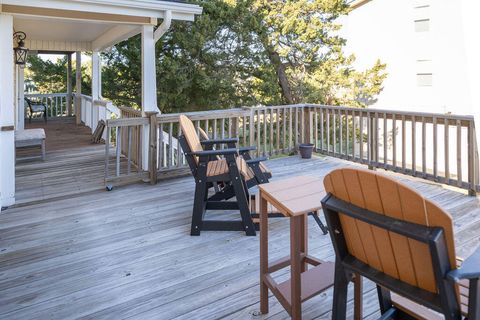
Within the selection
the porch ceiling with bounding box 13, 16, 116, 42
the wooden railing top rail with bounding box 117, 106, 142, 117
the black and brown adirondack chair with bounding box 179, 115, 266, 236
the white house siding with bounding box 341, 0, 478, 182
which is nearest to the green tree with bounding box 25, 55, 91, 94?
the porch ceiling with bounding box 13, 16, 116, 42

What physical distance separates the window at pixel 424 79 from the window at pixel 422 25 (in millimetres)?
1478

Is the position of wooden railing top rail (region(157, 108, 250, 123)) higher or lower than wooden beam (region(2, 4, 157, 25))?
lower

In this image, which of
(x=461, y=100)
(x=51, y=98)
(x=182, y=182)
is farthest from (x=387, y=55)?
(x=51, y=98)

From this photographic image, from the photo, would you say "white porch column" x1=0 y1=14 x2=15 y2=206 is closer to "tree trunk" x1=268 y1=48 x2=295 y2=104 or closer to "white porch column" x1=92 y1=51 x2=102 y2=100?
"white porch column" x1=92 y1=51 x2=102 y2=100

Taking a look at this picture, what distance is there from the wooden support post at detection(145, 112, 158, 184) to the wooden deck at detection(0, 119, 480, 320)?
36 cm

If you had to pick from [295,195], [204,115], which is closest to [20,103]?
[204,115]

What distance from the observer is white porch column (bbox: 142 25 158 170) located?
5512 mm

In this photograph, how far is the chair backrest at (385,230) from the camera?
1.17 meters

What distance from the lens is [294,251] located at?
1.88 m

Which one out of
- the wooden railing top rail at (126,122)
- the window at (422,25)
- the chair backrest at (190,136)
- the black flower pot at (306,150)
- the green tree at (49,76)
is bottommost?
the black flower pot at (306,150)

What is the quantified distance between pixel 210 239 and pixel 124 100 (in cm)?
1069

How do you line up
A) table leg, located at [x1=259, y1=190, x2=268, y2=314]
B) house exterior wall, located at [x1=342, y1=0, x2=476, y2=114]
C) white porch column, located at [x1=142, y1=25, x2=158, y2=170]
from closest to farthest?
table leg, located at [x1=259, y1=190, x2=268, y2=314], white porch column, located at [x1=142, y1=25, x2=158, y2=170], house exterior wall, located at [x1=342, y1=0, x2=476, y2=114]

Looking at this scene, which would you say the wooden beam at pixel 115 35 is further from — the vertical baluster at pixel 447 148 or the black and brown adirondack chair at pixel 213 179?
the vertical baluster at pixel 447 148

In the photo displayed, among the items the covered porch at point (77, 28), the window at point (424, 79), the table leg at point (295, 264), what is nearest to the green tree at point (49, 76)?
the covered porch at point (77, 28)
